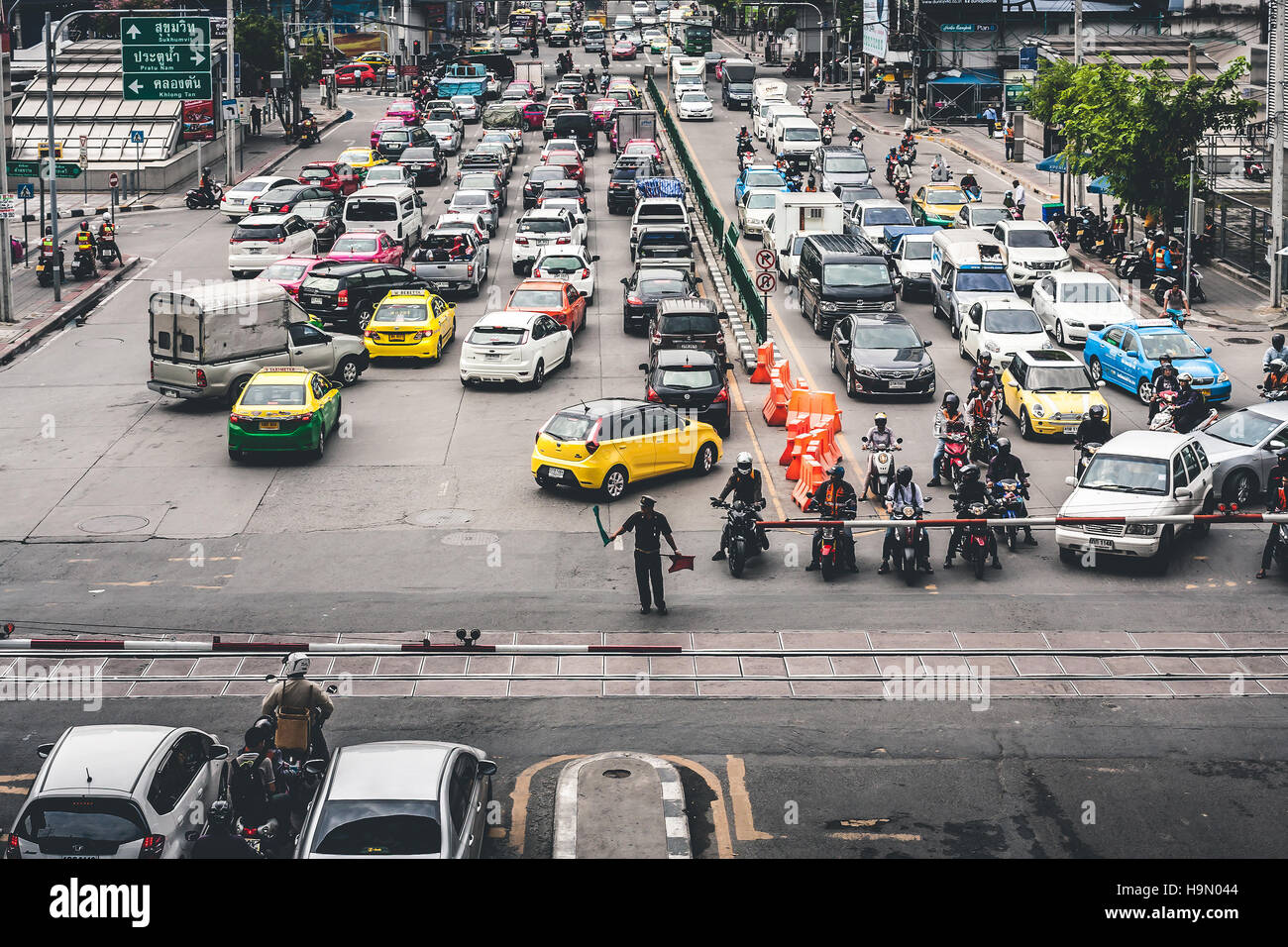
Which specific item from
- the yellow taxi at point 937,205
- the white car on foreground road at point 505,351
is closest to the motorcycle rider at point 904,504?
the white car on foreground road at point 505,351

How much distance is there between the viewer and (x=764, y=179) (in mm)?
52344

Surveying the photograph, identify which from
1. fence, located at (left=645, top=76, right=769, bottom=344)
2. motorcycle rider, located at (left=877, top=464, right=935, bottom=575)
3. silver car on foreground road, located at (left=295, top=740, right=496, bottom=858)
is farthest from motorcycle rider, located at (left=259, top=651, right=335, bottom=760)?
fence, located at (left=645, top=76, right=769, bottom=344)

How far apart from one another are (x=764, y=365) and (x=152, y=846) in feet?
74.5

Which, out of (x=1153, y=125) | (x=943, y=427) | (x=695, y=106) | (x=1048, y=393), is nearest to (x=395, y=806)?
(x=943, y=427)

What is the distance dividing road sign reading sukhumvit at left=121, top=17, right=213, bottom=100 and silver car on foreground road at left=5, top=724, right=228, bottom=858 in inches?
1524

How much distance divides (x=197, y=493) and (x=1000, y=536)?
40.1 ft

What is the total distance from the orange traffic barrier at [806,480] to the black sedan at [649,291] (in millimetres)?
12502

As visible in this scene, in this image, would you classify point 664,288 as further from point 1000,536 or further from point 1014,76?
point 1014,76

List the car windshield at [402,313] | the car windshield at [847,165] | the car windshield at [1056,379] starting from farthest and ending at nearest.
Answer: the car windshield at [847,165], the car windshield at [402,313], the car windshield at [1056,379]

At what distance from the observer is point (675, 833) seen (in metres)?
13.1

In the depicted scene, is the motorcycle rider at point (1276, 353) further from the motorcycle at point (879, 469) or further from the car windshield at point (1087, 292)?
the motorcycle at point (879, 469)

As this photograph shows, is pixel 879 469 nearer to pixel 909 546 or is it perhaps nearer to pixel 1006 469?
pixel 1006 469

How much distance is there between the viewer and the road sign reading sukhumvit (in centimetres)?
4747

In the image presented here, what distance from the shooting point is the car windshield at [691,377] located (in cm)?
2817
